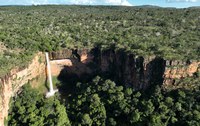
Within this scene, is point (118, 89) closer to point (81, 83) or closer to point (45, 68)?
point (81, 83)

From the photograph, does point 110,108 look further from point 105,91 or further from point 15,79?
point 15,79

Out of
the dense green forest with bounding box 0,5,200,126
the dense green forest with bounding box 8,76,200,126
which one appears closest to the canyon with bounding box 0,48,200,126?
the dense green forest with bounding box 0,5,200,126

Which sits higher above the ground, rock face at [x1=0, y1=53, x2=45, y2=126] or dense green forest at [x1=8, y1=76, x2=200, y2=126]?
rock face at [x1=0, y1=53, x2=45, y2=126]

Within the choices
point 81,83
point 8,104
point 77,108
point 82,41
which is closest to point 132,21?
point 82,41

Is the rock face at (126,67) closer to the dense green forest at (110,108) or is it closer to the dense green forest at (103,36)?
the dense green forest at (103,36)

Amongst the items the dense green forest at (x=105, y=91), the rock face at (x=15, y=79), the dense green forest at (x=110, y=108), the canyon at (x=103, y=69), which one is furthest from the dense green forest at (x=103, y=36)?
the dense green forest at (x=110, y=108)

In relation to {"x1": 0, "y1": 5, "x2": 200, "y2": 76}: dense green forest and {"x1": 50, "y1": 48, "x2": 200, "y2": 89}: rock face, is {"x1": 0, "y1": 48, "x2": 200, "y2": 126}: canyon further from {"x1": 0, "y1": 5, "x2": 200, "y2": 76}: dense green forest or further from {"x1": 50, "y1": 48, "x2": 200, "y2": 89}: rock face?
{"x1": 0, "y1": 5, "x2": 200, "y2": 76}: dense green forest

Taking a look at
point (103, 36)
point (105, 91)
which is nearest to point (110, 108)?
point (105, 91)
